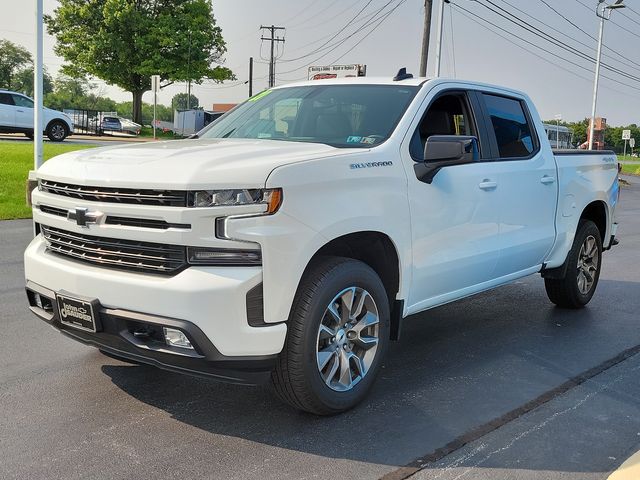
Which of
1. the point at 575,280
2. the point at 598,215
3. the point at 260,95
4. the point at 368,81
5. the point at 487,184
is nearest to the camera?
the point at 487,184

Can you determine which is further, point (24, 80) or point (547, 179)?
point (24, 80)

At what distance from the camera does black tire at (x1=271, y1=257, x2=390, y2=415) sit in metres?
3.60

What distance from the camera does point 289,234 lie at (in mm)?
3441

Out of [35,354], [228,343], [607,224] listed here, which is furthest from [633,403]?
[35,354]

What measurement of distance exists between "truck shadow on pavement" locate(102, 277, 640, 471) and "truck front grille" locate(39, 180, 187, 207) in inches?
49.1

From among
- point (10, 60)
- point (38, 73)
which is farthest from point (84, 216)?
point (10, 60)

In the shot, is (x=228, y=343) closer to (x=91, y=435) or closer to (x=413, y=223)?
(x=91, y=435)

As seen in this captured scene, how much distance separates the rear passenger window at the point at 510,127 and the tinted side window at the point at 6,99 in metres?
22.4

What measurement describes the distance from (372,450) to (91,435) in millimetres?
1450

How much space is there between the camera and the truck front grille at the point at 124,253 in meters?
3.39

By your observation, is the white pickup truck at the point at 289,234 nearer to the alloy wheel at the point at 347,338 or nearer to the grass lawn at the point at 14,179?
the alloy wheel at the point at 347,338

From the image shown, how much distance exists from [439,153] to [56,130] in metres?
22.9

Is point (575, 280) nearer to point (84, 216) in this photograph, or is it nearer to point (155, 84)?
point (84, 216)

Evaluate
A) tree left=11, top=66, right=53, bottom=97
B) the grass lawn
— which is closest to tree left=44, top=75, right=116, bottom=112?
tree left=11, top=66, right=53, bottom=97
